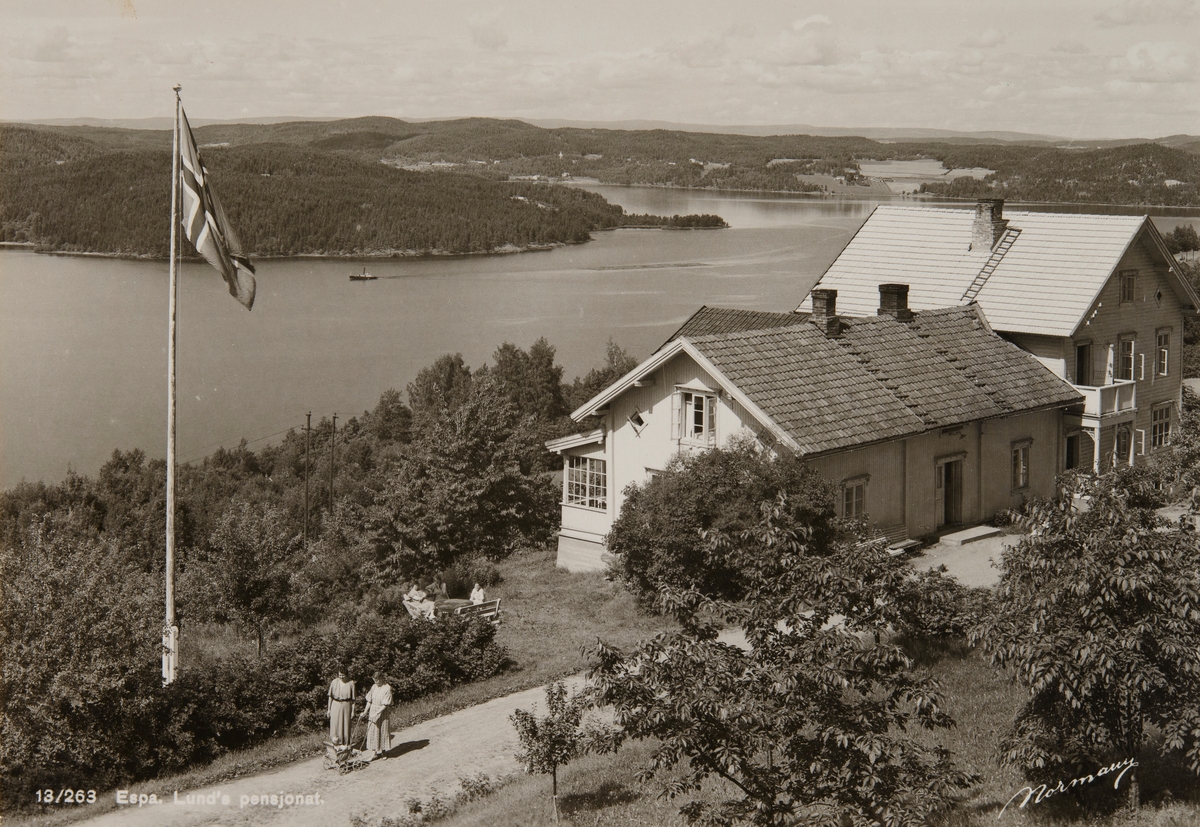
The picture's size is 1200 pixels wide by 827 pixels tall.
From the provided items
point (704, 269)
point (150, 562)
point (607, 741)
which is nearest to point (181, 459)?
point (150, 562)

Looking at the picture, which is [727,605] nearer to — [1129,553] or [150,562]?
[1129,553]

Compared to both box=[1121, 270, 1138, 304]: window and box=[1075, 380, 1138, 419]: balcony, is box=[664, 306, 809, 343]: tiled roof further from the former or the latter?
box=[1121, 270, 1138, 304]: window

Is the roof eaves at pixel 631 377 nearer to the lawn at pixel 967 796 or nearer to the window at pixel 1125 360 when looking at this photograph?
the lawn at pixel 967 796

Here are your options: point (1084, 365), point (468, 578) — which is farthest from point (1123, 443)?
point (468, 578)

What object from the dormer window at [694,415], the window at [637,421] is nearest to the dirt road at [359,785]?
the dormer window at [694,415]

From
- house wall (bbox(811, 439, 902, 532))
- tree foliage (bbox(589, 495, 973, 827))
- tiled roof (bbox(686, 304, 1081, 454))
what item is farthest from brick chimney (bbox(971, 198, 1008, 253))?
tree foliage (bbox(589, 495, 973, 827))

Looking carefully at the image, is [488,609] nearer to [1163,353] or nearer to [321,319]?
[1163,353]

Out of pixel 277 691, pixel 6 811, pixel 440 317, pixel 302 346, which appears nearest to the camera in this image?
pixel 6 811
